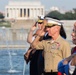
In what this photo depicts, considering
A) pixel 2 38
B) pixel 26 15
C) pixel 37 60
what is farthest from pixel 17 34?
pixel 26 15

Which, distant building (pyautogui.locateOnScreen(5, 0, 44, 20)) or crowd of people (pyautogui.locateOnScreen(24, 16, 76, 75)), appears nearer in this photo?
crowd of people (pyautogui.locateOnScreen(24, 16, 76, 75))

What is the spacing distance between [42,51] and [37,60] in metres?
0.40

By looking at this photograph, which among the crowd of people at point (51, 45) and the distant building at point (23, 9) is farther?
the distant building at point (23, 9)

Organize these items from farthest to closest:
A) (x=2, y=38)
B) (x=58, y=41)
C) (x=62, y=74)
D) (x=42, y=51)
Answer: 1. (x=2, y=38)
2. (x=42, y=51)
3. (x=58, y=41)
4. (x=62, y=74)

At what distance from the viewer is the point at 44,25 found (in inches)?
263

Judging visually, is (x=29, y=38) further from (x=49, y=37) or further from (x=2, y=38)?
(x=2, y=38)

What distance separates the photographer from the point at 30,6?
11125 centimetres

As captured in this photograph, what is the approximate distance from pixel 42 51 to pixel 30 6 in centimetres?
10441

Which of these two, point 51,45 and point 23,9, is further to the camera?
point 23,9

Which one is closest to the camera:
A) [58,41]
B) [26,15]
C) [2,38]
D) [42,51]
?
[58,41]

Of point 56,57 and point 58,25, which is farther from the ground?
point 58,25

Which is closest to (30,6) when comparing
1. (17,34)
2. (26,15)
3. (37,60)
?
(26,15)

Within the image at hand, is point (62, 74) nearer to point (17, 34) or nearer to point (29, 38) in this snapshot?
point (29, 38)

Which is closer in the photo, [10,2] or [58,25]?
[58,25]
